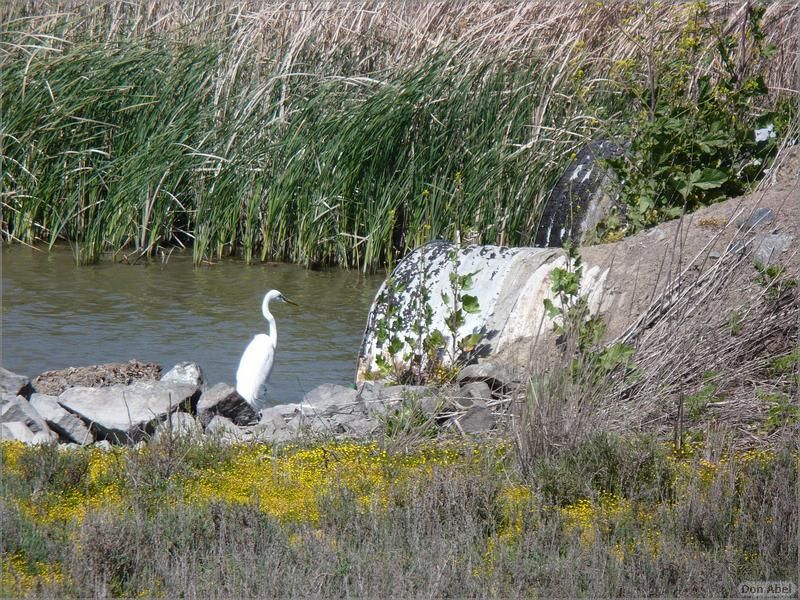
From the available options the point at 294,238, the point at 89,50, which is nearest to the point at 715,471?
the point at 294,238

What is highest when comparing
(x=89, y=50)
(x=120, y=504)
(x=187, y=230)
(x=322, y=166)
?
A: (x=89, y=50)

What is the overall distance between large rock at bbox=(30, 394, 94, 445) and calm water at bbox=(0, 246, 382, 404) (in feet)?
6.44

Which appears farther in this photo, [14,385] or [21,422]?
[14,385]

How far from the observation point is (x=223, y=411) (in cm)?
567

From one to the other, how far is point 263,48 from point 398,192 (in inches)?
94.0

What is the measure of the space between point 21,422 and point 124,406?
20.3 inches

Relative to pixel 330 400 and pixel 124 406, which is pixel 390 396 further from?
pixel 124 406

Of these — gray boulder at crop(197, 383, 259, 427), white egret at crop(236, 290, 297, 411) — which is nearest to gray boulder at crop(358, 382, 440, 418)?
gray boulder at crop(197, 383, 259, 427)

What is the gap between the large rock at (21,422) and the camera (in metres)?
5.06

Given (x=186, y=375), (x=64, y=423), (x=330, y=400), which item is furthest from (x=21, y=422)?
(x=330, y=400)

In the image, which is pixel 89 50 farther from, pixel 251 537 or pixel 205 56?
pixel 251 537

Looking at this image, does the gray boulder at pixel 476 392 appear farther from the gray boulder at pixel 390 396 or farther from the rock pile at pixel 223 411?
the gray boulder at pixel 390 396

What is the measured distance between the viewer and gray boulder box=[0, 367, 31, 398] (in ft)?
18.3

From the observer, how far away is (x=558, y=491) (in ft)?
13.8
